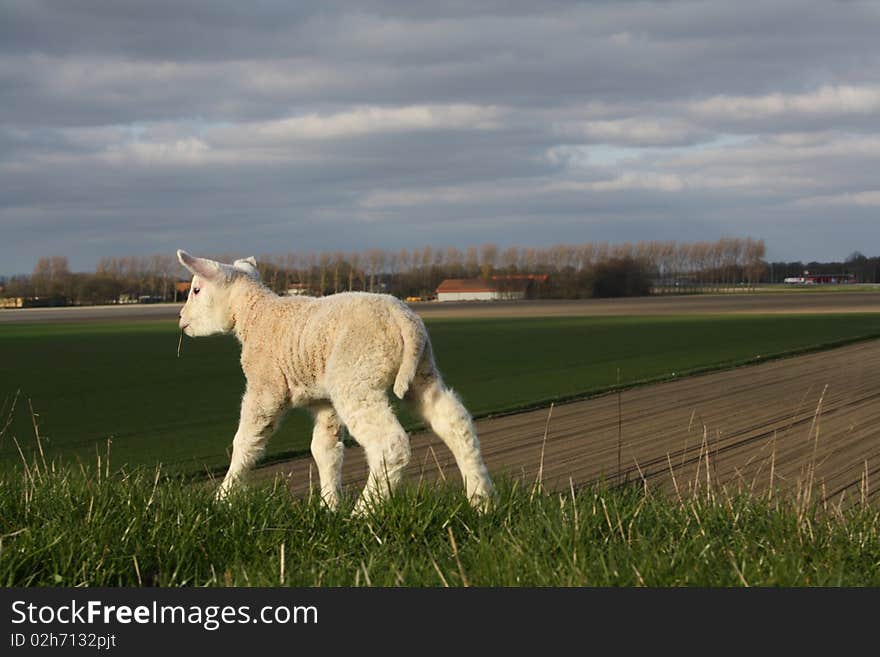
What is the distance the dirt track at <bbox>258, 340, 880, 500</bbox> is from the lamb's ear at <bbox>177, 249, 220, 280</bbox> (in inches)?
81.3

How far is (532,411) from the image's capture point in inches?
808

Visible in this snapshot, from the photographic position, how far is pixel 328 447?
8812 mm

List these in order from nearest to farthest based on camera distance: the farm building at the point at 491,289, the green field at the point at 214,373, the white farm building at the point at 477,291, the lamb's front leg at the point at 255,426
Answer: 1. the lamb's front leg at the point at 255,426
2. the green field at the point at 214,373
3. the farm building at the point at 491,289
4. the white farm building at the point at 477,291

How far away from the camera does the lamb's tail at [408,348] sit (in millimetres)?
7758

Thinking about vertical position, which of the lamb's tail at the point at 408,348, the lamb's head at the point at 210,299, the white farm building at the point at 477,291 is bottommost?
the white farm building at the point at 477,291

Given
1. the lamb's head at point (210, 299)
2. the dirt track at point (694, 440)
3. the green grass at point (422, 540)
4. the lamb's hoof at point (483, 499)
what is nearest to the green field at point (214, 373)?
the dirt track at point (694, 440)

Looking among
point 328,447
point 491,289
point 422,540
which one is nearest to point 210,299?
point 328,447

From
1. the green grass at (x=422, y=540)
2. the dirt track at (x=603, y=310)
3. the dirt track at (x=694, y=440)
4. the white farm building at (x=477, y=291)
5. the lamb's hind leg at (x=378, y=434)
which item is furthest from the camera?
the white farm building at (x=477, y=291)

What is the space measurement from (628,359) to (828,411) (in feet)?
50.0

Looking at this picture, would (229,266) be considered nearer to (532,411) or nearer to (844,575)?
(844,575)

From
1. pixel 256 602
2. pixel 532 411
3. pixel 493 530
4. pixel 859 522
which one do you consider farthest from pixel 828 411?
pixel 256 602

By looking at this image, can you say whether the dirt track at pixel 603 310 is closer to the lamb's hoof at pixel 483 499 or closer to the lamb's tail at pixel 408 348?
the lamb's tail at pixel 408 348

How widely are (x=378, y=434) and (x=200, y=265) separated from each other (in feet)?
8.35

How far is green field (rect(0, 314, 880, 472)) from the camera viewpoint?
1756 cm
